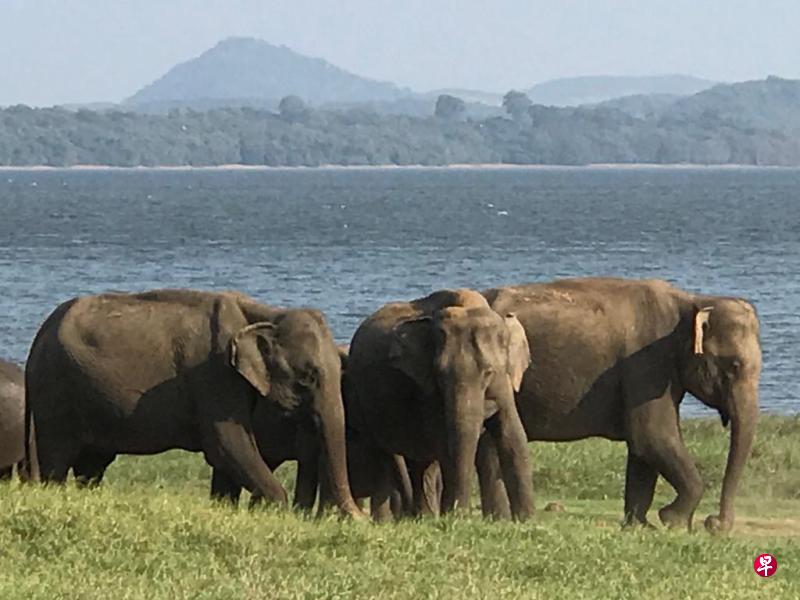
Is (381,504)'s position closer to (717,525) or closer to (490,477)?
(490,477)

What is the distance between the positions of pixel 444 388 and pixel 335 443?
0.99 metres

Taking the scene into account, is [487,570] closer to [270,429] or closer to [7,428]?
[270,429]

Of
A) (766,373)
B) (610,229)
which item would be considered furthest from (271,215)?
(766,373)

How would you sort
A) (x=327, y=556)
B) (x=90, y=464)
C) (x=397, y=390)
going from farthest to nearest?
(x=90, y=464) → (x=397, y=390) → (x=327, y=556)

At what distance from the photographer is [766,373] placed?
42.5 metres

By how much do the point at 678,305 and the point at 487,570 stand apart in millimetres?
5044

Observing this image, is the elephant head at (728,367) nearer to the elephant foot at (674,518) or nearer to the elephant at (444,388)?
the elephant foot at (674,518)

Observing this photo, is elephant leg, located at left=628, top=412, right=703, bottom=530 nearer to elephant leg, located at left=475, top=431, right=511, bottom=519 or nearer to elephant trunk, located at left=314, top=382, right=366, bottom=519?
elephant leg, located at left=475, top=431, right=511, bottom=519

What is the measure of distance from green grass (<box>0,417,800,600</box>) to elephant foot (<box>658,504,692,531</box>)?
1.10m

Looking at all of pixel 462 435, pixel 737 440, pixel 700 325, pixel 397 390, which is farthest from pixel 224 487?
pixel 737 440

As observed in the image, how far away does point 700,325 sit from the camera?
17.0 metres

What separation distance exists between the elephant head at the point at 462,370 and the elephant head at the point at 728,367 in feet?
5.77

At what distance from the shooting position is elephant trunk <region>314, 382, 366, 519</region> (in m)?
15.9

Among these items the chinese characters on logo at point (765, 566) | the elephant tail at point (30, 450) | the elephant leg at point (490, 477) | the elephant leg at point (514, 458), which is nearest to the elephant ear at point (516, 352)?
the elephant leg at point (514, 458)
